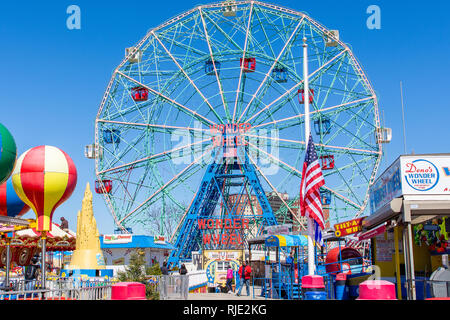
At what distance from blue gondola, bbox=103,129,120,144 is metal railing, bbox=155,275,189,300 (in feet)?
67.1

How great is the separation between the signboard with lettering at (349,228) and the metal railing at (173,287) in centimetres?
480

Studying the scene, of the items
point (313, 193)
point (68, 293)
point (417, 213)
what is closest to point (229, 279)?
point (313, 193)

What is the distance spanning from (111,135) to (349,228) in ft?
77.5

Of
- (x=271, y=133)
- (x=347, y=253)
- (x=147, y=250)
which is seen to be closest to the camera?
(x=347, y=253)

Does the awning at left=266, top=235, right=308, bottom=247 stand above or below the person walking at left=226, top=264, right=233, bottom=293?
above

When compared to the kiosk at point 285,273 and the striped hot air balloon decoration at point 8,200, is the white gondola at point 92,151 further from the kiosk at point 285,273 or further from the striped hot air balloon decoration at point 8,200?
the kiosk at point 285,273

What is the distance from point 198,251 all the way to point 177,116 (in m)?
9.05

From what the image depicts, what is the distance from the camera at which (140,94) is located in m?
36.2

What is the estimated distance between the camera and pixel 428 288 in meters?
11.4

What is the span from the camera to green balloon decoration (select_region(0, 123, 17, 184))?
15.0 meters

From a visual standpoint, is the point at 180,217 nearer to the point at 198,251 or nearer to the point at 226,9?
the point at 198,251

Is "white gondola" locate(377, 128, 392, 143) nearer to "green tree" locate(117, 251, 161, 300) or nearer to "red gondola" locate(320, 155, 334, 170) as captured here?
"red gondola" locate(320, 155, 334, 170)

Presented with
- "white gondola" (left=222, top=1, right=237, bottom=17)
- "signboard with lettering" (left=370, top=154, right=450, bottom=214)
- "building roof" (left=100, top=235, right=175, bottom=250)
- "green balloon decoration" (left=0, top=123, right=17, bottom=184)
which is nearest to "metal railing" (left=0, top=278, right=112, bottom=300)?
"green balloon decoration" (left=0, top=123, right=17, bottom=184)
